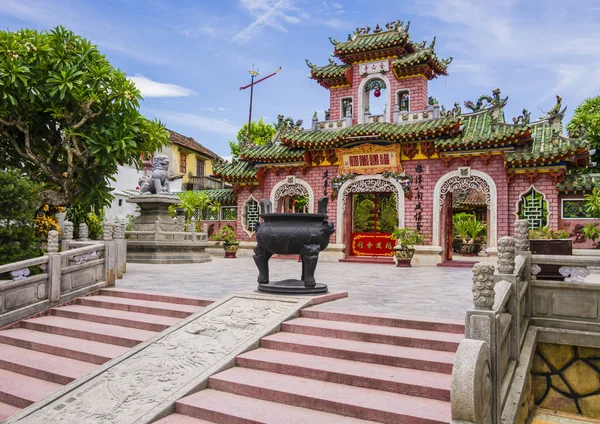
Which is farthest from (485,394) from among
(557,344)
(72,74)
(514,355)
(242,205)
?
(242,205)

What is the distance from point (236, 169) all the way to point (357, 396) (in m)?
15.5

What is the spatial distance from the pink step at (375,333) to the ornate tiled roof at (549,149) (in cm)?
1029

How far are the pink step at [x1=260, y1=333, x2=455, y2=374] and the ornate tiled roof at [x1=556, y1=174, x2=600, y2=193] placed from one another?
11.0 m

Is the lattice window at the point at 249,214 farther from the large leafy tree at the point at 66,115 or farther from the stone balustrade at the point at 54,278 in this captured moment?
the stone balustrade at the point at 54,278

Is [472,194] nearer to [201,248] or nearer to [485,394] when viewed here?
[201,248]

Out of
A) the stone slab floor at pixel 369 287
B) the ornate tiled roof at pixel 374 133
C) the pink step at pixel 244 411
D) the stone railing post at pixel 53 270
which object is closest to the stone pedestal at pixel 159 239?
the stone slab floor at pixel 369 287

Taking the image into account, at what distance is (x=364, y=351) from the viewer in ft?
16.1

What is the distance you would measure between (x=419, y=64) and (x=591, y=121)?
8978 millimetres

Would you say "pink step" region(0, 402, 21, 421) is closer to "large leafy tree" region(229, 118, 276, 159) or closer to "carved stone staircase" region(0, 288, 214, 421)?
"carved stone staircase" region(0, 288, 214, 421)

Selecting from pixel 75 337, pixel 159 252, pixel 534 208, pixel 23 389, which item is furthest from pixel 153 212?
pixel 534 208

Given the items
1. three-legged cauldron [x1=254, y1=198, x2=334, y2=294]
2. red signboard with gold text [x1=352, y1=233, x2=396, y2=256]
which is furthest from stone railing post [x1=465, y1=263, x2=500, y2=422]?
red signboard with gold text [x1=352, y1=233, x2=396, y2=256]

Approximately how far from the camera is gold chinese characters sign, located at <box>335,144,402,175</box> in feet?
52.5

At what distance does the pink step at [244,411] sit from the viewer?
4.00m

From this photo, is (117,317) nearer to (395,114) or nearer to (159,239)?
(159,239)
